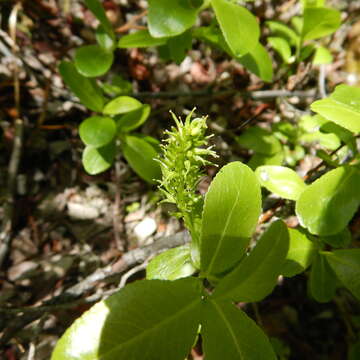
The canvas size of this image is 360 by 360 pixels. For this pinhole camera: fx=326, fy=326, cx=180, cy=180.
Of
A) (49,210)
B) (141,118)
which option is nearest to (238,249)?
(141,118)

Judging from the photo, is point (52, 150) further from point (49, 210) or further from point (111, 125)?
point (111, 125)

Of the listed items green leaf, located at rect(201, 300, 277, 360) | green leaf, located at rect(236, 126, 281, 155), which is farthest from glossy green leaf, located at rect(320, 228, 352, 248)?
green leaf, located at rect(236, 126, 281, 155)

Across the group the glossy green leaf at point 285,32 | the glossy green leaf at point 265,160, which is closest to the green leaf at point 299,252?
the glossy green leaf at point 265,160

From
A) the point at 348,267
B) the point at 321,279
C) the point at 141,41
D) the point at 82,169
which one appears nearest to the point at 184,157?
the point at 348,267

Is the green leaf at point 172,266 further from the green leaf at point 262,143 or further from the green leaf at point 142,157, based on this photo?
the green leaf at point 262,143

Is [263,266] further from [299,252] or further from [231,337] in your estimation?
[299,252]
